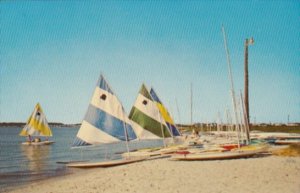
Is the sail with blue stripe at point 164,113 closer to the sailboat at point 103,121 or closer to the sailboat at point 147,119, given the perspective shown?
the sailboat at point 147,119

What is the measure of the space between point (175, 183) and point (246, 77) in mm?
19437

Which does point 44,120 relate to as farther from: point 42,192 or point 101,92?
point 42,192

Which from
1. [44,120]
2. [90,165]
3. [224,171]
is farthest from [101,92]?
[44,120]

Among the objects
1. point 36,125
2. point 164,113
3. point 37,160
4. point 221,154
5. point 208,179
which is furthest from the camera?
point 36,125

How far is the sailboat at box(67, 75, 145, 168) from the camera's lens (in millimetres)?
22375

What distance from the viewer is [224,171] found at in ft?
49.4

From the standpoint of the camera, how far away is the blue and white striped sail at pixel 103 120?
881 inches

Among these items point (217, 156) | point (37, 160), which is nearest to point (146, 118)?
point (217, 156)

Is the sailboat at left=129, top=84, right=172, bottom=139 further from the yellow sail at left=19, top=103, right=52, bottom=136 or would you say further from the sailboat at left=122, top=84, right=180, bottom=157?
the yellow sail at left=19, top=103, right=52, bottom=136

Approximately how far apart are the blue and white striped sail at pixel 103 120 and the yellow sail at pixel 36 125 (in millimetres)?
44145

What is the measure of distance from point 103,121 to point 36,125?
45364 mm

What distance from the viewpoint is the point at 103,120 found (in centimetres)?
2252

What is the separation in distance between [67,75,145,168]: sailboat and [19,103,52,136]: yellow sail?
1738 inches

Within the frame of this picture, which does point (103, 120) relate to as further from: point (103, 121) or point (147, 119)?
point (147, 119)
